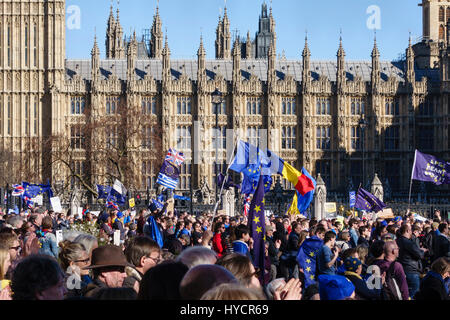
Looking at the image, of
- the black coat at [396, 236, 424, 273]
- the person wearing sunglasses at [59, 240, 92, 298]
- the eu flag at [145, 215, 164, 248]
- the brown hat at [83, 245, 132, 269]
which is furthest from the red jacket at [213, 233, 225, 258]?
the brown hat at [83, 245, 132, 269]

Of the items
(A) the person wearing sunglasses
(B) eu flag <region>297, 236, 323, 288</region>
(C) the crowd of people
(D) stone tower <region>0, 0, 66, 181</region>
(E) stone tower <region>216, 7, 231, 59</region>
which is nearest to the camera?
(C) the crowd of people

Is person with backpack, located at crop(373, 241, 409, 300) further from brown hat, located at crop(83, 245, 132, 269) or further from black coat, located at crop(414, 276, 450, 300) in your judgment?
brown hat, located at crop(83, 245, 132, 269)

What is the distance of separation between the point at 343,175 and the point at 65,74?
66.4ft

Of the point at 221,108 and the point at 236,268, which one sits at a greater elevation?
the point at 221,108

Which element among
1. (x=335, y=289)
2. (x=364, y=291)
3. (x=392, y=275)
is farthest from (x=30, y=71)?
(x=335, y=289)

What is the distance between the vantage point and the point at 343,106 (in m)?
58.3

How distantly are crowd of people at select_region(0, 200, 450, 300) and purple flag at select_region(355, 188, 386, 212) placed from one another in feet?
31.6

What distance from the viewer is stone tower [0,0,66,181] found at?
5566 cm

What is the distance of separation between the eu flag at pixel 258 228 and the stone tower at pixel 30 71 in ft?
146

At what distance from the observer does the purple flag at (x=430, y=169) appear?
2447 cm

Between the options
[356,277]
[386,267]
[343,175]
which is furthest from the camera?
[343,175]
